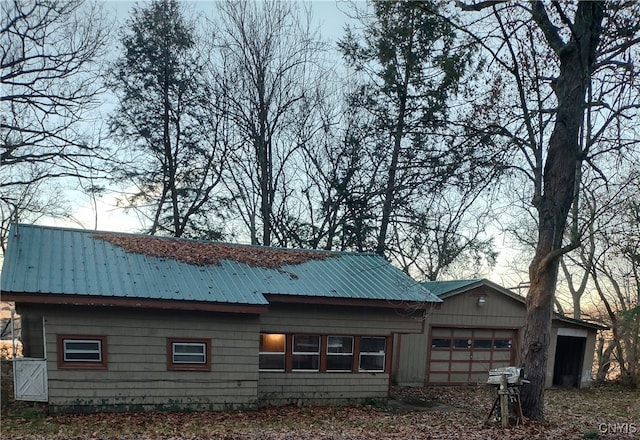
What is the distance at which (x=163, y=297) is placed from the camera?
991cm

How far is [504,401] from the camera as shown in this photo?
8250 mm

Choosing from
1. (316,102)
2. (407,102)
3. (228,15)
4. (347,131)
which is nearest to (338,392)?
(407,102)

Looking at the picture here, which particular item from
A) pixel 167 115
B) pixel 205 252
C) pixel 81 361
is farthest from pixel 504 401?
pixel 167 115

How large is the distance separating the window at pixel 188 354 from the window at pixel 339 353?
3098 mm

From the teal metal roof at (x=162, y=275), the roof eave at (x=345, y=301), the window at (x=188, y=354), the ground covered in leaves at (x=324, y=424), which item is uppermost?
the teal metal roof at (x=162, y=275)

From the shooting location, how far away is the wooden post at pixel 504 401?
8195 mm

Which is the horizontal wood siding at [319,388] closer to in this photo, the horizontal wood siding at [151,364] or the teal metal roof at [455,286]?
the horizontal wood siding at [151,364]

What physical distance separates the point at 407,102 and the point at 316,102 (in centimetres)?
749

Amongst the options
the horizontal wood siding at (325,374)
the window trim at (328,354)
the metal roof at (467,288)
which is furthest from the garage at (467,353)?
the horizontal wood siding at (325,374)

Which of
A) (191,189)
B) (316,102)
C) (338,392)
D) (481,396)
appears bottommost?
(481,396)

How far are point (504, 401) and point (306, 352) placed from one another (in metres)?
5.07

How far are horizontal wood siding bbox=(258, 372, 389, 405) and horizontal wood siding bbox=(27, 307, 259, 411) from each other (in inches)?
33.4

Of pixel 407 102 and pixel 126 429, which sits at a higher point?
pixel 407 102

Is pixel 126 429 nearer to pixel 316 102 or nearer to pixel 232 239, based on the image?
pixel 232 239
